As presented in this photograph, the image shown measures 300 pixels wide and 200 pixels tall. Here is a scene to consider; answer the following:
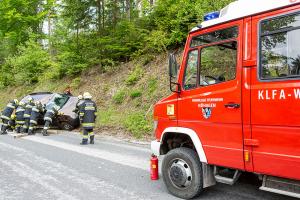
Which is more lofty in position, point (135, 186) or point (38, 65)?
point (38, 65)

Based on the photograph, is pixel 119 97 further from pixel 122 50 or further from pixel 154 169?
pixel 154 169

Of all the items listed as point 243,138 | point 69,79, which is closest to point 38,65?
point 69,79

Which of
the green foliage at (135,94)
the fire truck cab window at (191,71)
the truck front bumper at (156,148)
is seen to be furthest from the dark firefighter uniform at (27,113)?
the fire truck cab window at (191,71)

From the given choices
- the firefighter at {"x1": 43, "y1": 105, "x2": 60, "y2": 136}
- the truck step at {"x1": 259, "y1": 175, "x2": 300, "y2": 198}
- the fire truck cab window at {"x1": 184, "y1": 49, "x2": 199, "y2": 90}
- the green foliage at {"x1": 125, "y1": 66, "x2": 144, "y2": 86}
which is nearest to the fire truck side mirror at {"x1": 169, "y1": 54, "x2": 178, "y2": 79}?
the fire truck cab window at {"x1": 184, "y1": 49, "x2": 199, "y2": 90}

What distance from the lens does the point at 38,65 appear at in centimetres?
2762

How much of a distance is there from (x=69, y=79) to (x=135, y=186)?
17.9m

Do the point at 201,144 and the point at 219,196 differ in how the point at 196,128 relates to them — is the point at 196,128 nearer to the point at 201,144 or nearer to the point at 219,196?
the point at 201,144

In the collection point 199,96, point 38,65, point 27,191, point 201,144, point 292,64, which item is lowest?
point 27,191

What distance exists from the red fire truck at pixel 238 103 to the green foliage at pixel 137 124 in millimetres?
6664

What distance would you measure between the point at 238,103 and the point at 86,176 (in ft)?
12.1

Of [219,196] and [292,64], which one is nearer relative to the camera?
[292,64]

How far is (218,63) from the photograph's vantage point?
17.2ft

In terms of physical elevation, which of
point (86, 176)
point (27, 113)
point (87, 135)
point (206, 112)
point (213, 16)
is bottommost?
point (86, 176)

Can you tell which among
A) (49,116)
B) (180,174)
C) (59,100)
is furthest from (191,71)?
(59,100)
